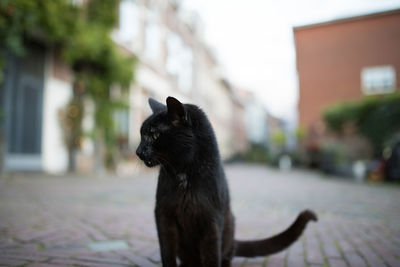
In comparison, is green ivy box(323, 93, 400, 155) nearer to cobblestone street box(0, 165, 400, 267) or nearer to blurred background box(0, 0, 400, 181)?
blurred background box(0, 0, 400, 181)

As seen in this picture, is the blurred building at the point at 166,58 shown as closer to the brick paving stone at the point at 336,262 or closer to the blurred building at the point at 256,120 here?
the brick paving stone at the point at 336,262

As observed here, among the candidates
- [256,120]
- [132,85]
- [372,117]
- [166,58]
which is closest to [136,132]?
[132,85]

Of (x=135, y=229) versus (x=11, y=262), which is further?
(x=135, y=229)

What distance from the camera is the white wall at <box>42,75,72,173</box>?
831 centimetres

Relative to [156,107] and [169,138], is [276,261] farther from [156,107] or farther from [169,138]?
[156,107]

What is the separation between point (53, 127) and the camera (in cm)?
848

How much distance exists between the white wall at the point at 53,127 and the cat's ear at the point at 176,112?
7948mm

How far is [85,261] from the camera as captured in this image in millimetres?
1939

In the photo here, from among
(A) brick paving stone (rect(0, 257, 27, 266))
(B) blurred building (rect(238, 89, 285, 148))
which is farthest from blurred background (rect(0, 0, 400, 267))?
(B) blurred building (rect(238, 89, 285, 148))

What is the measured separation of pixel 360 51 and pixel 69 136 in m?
8.58

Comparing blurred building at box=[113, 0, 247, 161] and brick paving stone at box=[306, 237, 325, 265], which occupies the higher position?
blurred building at box=[113, 0, 247, 161]

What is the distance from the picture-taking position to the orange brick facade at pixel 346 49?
4.48 meters

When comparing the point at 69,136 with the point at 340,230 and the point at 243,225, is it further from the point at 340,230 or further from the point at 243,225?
the point at 340,230

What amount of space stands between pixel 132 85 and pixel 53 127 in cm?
265
